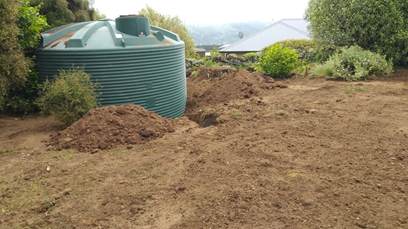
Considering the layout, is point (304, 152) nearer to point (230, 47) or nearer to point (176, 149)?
point (176, 149)

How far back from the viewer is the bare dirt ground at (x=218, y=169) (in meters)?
2.65

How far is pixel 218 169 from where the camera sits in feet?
11.3

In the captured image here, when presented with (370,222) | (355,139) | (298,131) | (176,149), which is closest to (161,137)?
(176,149)

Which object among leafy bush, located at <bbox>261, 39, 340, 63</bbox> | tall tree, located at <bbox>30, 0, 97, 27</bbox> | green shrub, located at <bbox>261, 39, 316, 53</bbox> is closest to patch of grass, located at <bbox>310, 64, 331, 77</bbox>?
leafy bush, located at <bbox>261, 39, 340, 63</bbox>

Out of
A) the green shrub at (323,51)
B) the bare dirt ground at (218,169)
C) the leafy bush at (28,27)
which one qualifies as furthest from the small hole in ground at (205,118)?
the green shrub at (323,51)

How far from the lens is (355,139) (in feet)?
13.5

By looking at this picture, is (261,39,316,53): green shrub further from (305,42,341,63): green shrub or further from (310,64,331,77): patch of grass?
A: (310,64,331,77): patch of grass

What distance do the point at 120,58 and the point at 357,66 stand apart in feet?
19.3

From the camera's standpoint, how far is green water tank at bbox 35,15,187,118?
Answer: 17.9 ft

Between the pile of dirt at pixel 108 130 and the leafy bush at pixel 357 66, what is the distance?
5279mm

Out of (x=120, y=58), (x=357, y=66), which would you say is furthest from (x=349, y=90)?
(x=120, y=58)

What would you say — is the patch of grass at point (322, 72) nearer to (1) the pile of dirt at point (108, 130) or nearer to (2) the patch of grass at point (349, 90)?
(2) the patch of grass at point (349, 90)

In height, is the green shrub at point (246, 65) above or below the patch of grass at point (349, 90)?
above

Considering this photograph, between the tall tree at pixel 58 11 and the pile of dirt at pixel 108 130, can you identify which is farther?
the tall tree at pixel 58 11
